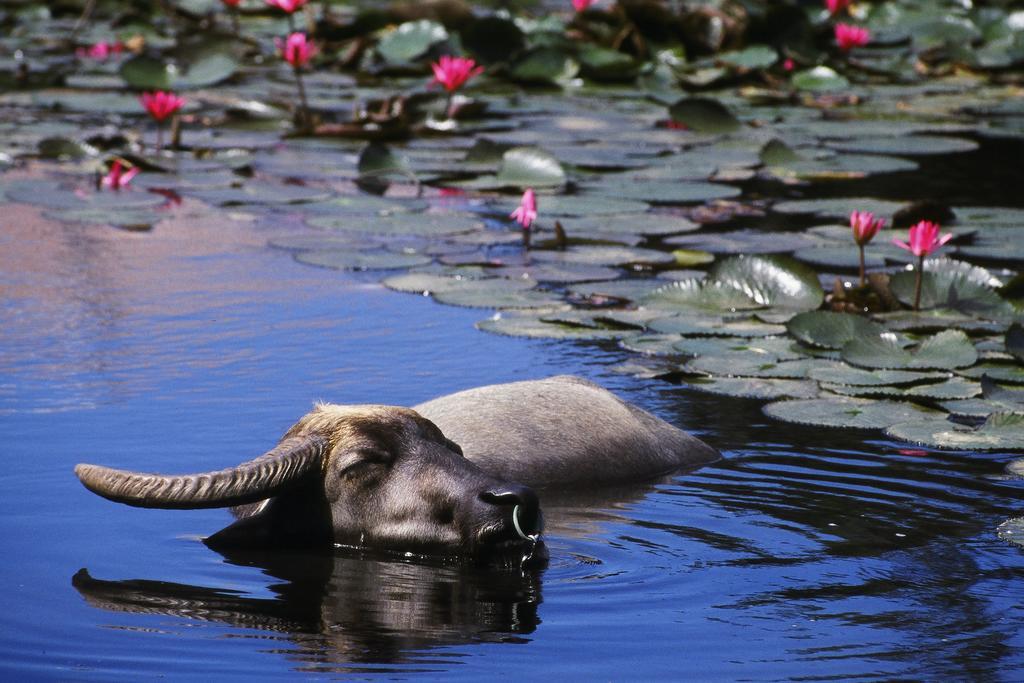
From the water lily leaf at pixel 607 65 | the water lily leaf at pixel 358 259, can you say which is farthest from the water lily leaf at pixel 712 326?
the water lily leaf at pixel 607 65

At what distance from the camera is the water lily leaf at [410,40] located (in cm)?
1612

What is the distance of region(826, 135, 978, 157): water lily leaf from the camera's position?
471 inches

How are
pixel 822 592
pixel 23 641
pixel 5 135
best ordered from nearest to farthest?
1. pixel 23 641
2. pixel 822 592
3. pixel 5 135

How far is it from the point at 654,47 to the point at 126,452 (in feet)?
37.6

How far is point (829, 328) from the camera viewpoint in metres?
7.02

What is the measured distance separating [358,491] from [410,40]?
12.1m

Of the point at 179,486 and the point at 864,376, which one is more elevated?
the point at 179,486

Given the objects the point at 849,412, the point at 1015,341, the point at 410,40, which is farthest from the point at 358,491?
the point at 410,40

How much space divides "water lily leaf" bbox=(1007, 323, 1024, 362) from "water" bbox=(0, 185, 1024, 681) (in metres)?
1.01

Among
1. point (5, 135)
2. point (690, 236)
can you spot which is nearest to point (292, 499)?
point (690, 236)

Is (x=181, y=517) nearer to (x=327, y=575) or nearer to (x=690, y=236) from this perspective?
(x=327, y=575)

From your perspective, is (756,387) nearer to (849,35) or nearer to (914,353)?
(914,353)

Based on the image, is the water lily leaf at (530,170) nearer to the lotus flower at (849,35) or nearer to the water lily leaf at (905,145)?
the water lily leaf at (905,145)

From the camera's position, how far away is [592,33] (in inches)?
652
